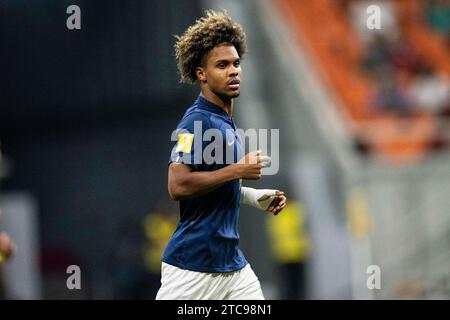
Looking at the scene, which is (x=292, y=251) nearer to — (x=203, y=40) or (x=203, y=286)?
(x=203, y=286)

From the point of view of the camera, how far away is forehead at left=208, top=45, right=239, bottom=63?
5.59 meters

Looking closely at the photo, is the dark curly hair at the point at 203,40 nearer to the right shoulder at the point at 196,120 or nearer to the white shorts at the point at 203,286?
the right shoulder at the point at 196,120

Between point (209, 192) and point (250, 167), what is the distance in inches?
11.5

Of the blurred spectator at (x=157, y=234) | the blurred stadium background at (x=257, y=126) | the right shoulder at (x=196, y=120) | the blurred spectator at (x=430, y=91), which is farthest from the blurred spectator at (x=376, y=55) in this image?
the right shoulder at (x=196, y=120)

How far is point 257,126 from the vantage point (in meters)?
16.0

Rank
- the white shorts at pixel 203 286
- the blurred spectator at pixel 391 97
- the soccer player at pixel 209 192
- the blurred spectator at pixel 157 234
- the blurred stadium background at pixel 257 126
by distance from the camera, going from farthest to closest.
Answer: the blurred spectator at pixel 391 97
the blurred spectator at pixel 157 234
the blurred stadium background at pixel 257 126
the white shorts at pixel 203 286
the soccer player at pixel 209 192

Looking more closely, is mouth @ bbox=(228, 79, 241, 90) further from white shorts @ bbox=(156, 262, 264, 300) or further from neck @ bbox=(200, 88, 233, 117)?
white shorts @ bbox=(156, 262, 264, 300)

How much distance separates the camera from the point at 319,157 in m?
15.3

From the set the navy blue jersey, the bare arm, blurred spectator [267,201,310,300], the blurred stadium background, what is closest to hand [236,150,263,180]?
the bare arm

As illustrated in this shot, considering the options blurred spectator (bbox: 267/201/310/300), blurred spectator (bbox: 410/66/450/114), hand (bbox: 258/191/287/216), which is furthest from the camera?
blurred spectator (bbox: 410/66/450/114)

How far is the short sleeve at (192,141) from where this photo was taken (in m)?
5.43

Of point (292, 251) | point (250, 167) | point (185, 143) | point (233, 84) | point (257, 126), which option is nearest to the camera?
point (250, 167)

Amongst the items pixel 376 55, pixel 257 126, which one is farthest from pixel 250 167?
pixel 376 55
